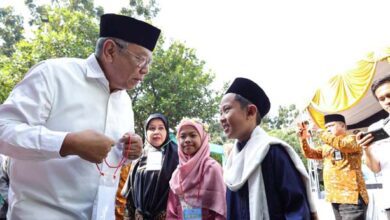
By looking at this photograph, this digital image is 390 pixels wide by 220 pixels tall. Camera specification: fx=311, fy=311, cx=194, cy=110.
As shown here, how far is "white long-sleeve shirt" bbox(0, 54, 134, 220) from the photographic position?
3.95 ft

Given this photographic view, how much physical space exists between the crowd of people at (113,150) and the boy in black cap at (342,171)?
3.96 feet

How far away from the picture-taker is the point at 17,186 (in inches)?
52.0

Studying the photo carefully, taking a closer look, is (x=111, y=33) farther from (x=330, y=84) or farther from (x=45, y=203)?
(x=330, y=84)

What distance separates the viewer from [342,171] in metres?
3.96

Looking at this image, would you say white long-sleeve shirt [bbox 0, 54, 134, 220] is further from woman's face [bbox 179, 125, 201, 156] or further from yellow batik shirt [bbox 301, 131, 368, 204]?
yellow batik shirt [bbox 301, 131, 368, 204]

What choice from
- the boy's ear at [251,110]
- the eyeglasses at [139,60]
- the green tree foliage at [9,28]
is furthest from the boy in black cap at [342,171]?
the green tree foliage at [9,28]

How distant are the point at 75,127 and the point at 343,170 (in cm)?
359

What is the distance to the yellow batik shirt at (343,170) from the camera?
3809 millimetres

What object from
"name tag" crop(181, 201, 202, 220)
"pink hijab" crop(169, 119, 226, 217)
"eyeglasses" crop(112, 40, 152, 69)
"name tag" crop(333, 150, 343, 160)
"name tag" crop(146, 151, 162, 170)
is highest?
"eyeglasses" crop(112, 40, 152, 69)

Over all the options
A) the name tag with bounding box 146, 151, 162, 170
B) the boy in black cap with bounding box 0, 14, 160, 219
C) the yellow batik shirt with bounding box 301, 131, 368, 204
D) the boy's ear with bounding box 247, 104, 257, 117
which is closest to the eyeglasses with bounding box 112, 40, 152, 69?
the boy in black cap with bounding box 0, 14, 160, 219

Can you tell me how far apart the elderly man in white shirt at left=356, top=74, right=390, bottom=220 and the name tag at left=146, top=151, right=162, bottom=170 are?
1.90 metres

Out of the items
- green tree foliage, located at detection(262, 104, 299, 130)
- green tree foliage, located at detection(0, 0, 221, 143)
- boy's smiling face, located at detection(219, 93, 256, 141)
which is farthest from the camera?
green tree foliage, located at detection(262, 104, 299, 130)

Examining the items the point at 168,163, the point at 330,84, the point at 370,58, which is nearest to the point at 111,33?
the point at 168,163

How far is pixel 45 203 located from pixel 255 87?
5.21 ft
